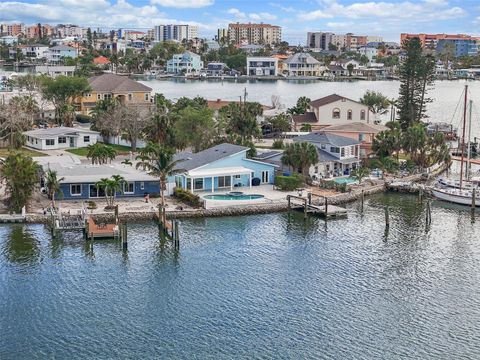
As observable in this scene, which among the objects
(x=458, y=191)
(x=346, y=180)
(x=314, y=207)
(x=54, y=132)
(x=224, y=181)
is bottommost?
(x=314, y=207)

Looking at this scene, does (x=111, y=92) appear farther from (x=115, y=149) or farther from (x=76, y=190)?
(x=76, y=190)

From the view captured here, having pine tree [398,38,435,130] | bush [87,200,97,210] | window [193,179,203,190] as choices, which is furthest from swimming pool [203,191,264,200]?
pine tree [398,38,435,130]

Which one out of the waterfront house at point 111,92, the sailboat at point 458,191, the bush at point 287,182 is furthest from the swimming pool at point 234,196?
the waterfront house at point 111,92

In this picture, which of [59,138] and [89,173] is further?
[59,138]

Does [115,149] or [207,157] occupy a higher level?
[207,157]

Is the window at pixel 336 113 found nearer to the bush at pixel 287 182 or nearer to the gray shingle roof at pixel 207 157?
the gray shingle roof at pixel 207 157

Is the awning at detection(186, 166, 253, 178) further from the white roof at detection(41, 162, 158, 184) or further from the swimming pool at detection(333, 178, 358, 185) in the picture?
the swimming pool at detection(333, 178, 358, 185)

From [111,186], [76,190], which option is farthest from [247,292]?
[76,190]
